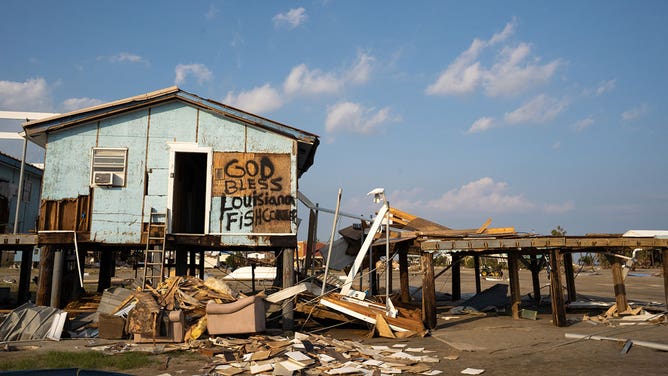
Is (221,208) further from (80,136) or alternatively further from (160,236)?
(80,136)

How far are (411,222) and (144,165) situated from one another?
10.3m

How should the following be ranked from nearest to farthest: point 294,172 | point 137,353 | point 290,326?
point 137,353 → point 290,326 → point 294,172

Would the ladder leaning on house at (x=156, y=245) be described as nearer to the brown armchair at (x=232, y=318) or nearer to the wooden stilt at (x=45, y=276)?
the brown armchair at (x=232, y=318)

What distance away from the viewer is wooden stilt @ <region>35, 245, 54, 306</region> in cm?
1497

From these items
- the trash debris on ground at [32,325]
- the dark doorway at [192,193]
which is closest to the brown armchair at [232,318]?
the trash debris on ground at [32,325]

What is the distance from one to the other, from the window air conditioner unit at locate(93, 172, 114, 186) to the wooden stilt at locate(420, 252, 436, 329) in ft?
34.6

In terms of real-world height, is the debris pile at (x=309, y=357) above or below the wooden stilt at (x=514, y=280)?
below

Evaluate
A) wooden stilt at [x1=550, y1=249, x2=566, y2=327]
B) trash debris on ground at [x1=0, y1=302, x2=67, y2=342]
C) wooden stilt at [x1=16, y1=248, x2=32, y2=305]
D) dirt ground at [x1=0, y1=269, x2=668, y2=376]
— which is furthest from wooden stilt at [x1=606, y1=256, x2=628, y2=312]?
wooden stilt at [x1=16, y1=248, x2=32, y2=305]

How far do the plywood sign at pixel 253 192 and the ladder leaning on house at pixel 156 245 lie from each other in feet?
6.08

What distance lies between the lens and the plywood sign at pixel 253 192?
604 inches

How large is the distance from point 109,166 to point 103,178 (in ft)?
1.49

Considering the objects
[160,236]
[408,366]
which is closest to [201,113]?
[160,236]

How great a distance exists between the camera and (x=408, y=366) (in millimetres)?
10195

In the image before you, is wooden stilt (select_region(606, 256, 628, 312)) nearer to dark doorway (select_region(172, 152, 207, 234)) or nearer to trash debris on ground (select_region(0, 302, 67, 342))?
dark doorway (select_region(172, 152, 207, 234))
